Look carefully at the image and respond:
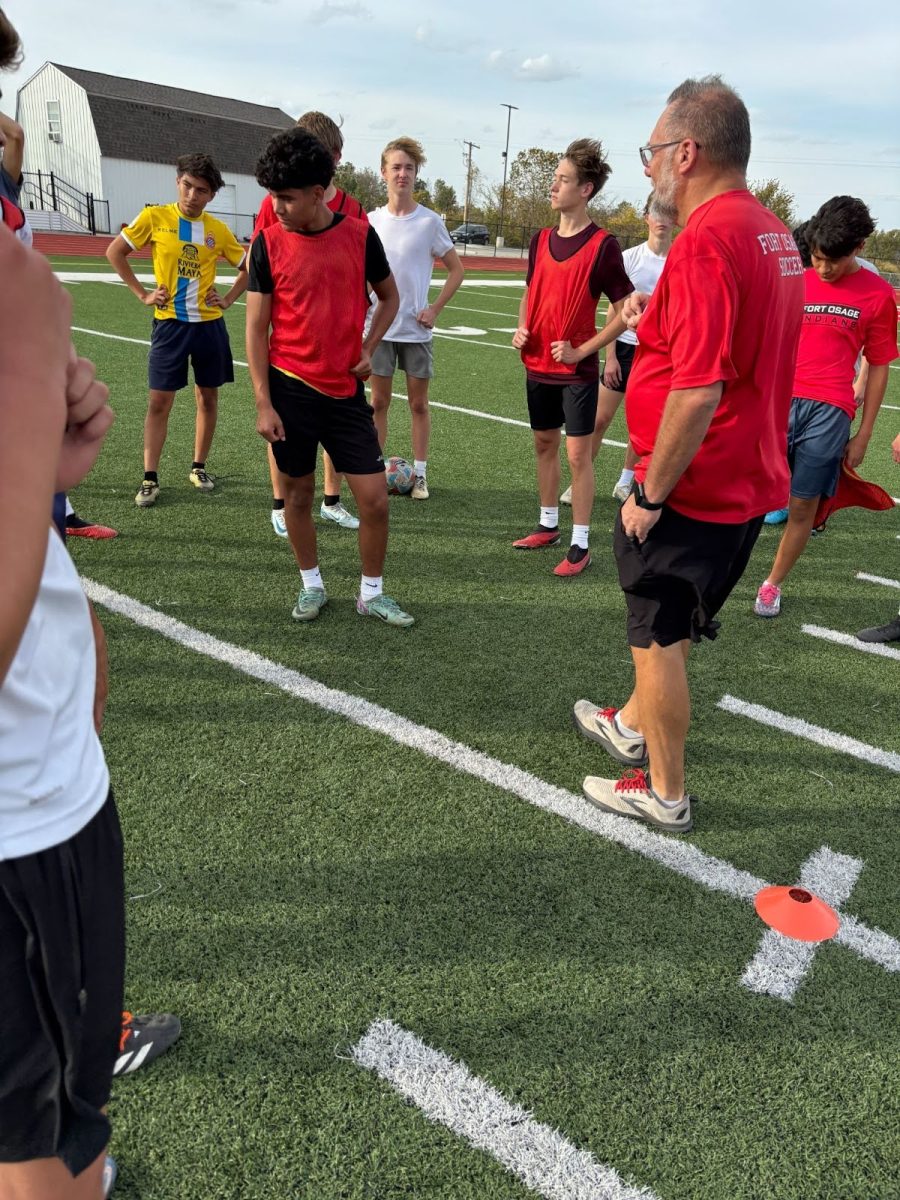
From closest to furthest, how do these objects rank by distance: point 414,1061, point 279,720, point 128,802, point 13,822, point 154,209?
1. point 13,822
2. point 414,1061
3. point 128,802
4. point 279,720
5. point 154,209

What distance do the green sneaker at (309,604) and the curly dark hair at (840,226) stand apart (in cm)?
308

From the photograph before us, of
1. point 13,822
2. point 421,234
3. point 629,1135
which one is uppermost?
point 421,234

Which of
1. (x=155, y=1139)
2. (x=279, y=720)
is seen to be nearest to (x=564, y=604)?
(x=279, y=720)

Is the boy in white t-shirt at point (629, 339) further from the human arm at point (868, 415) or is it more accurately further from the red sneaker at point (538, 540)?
the human arm at point (868, 415)

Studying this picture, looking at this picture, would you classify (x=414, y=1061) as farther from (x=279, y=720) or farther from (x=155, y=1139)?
(x=279, y=720)

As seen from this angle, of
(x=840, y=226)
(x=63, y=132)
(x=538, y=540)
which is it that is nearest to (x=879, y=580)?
(x=538, y=540)

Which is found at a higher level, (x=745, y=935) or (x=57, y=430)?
(x=57, y=430)

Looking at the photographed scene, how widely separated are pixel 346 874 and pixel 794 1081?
1336mm

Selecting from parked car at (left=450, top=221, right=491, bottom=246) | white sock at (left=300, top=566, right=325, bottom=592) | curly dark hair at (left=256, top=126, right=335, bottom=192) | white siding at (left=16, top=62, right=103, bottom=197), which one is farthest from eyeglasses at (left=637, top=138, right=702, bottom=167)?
white siding at (left=16, top=62, right=103, bottom=197)

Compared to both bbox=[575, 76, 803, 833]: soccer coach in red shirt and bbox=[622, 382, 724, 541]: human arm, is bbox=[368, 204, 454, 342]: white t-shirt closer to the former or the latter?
bbox=[575, 76, 803, 833]: soccer coach in red shirt

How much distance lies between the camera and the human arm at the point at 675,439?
7.41 ft

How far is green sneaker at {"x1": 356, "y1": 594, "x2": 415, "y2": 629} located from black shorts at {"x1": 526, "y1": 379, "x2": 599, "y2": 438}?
1450 mm

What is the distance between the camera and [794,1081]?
2004 mm

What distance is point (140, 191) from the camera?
47.7 meters
